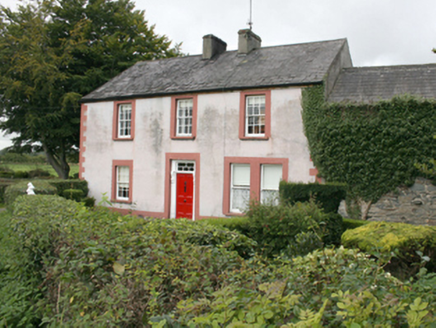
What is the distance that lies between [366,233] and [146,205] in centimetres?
1229

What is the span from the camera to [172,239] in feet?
16.5

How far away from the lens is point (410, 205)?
45.6 feet

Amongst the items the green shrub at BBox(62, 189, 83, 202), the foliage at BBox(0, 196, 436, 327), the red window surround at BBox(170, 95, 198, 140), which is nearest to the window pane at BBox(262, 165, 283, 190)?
the red window surround at BBox(170, 95, 198, 140)

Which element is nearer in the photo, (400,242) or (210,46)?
(400,242)

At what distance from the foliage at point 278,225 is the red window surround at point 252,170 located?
5802 mm

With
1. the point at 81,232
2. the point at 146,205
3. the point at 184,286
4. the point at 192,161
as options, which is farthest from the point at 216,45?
the point at 184,286

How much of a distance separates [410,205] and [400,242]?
24.3 ft

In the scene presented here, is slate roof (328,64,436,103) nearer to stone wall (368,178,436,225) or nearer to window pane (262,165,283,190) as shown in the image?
stone wall (368,178,436,225)

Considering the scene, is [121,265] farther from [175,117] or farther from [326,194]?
[175,117]

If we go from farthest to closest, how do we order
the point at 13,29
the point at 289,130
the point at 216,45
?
the point at 13,29 < the point at 216,45 < the point at 289,130

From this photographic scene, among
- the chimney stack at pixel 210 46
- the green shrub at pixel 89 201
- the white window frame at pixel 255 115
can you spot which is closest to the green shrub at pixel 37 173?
the green shrub at pixel 89 201

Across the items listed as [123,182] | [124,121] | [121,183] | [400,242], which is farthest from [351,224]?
[124,121]

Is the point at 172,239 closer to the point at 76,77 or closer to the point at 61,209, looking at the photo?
the point at 61,209

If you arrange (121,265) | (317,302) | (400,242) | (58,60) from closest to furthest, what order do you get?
(317,302)
(121,265)
(400,242)
(58,60)
